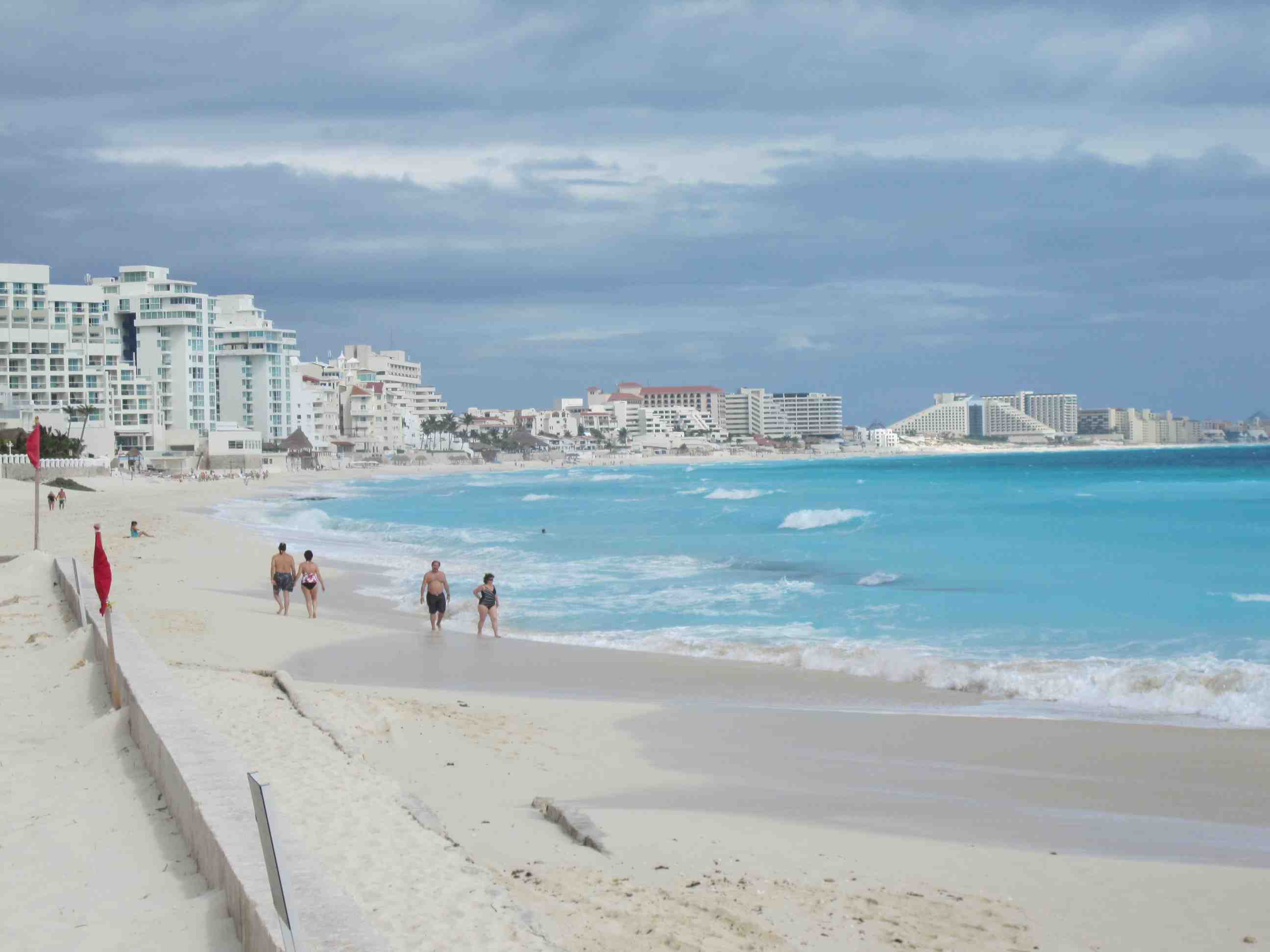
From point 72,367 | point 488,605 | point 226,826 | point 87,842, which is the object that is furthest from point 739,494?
point 72,367

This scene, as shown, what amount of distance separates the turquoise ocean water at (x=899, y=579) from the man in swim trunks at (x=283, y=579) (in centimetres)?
262

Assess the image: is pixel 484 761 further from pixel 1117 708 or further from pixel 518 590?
pixel 518 590

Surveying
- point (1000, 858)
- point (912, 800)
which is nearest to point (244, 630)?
point (912, 800)

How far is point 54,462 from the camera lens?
72.8 m

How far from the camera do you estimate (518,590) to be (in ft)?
74.8

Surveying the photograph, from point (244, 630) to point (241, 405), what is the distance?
369ft

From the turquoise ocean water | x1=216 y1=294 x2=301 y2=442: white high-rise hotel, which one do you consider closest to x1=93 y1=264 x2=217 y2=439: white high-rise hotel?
x1=216 y1=294 x2=301 y2=442: white high-rise hotel

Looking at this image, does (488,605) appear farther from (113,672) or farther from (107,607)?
(113,672)

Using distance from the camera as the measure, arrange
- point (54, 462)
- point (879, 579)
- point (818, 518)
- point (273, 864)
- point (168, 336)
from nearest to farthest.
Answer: point (273, 864) → point (879, 579) → point (818, 518) → point (54, 462) → point (168, 336)

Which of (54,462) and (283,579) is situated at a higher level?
(54,462)

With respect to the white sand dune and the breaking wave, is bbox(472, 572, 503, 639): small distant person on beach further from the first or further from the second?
the white sand dune

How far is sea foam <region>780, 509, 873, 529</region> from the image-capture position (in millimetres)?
41031

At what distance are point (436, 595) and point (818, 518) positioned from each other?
1088 inches

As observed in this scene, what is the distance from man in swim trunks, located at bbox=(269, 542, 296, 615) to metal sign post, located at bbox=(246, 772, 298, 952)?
49.6 ft
